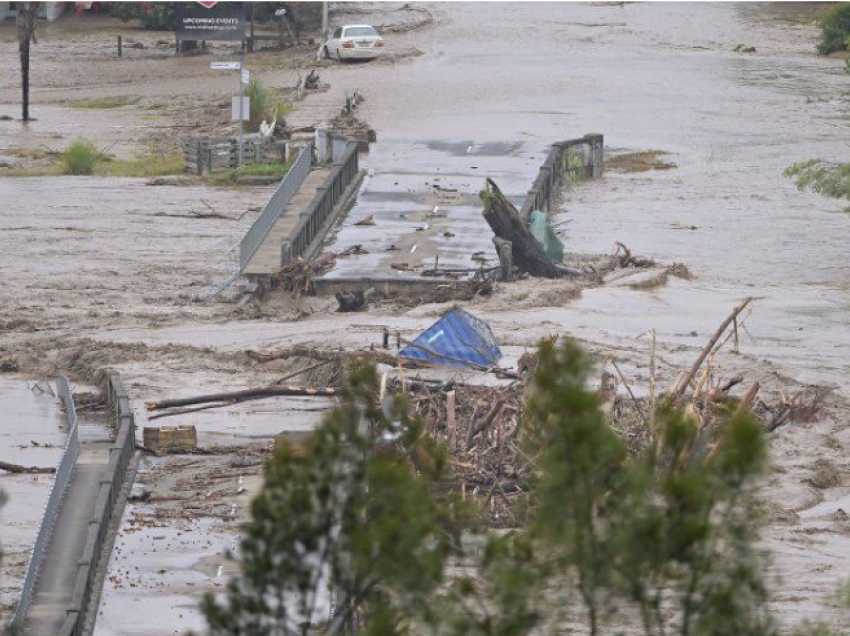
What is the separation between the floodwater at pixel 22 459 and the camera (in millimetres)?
19375

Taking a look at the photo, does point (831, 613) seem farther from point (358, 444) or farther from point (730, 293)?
point (730, 293)

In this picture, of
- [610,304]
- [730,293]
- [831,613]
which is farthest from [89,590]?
[730,293]

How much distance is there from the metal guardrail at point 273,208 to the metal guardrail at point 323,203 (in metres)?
0.53

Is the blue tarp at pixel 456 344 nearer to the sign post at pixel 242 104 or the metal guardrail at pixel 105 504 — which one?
the metal guardrail at pixel 105 504

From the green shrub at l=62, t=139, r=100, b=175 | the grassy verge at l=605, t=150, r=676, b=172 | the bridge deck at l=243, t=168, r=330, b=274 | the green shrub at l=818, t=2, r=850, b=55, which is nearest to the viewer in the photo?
the bridge deck at l=243, t=168, r=330, b=274

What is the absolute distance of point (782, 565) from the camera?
19.2 metres

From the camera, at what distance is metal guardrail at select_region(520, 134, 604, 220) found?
41.8 m

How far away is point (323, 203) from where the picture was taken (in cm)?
3703

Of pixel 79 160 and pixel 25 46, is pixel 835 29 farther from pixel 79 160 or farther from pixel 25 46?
pixel 79 160

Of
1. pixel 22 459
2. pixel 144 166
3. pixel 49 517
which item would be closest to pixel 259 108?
pixel 144 166

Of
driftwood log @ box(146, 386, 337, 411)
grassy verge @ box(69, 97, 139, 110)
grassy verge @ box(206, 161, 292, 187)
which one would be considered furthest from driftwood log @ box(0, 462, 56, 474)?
grassy verge @ box(69, 97, 139, 110)

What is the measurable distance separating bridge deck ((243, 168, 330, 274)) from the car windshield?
69.8ft

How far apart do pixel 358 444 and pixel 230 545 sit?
11.6 m

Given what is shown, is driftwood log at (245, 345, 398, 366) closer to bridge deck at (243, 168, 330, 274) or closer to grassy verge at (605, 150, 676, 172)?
bridge deck at (243, 168, 330, 274)
